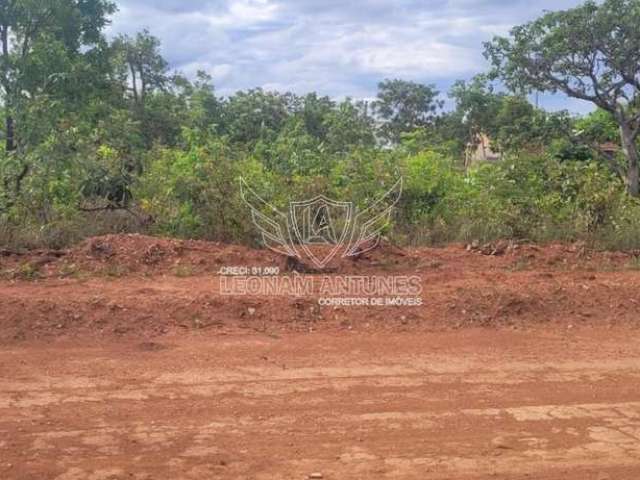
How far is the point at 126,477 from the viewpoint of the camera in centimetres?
325

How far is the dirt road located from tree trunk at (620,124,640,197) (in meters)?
11.3

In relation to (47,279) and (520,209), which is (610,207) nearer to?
(520,209)

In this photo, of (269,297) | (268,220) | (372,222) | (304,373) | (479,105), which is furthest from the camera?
(479,105)

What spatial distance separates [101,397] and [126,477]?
1.23m

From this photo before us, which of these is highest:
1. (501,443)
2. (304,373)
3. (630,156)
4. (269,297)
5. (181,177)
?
(630,156)

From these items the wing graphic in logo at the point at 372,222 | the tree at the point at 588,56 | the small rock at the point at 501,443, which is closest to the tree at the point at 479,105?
the tree at the point at 588,56

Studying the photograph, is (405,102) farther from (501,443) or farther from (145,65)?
(501,443)

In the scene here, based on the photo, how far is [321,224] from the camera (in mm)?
9281

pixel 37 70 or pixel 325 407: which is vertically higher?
pixel 37 70

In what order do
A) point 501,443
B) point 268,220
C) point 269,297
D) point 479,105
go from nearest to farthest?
point 501,443, point 269,297, point 268,220, point 479,105

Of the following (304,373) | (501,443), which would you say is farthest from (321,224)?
(501,443)
